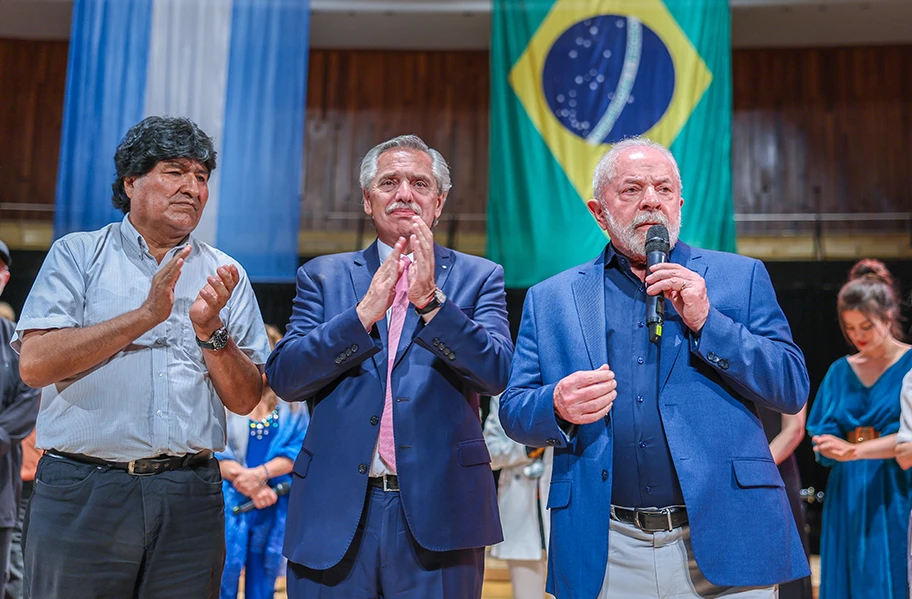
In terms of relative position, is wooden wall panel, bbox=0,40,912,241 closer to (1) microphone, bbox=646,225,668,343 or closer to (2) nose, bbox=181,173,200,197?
(2) nose, bbox=181,173,200,197

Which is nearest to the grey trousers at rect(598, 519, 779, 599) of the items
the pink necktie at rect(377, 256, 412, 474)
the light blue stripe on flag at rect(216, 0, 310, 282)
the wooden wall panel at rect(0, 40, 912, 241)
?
the pink necktie at rect(377, 256, 412, 474)

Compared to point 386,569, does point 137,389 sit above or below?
above

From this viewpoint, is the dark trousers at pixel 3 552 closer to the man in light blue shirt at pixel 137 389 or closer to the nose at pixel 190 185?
the man in light blue shirt at pixel 137 389

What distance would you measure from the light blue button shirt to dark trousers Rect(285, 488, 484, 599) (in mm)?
431

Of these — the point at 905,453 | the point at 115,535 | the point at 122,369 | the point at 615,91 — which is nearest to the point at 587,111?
the point at 615,91

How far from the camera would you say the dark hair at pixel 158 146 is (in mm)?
2195

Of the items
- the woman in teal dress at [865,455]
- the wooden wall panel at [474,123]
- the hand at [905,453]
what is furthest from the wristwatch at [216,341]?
the wooden wall panel at [474,123]

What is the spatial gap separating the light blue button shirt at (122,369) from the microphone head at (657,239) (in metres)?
1.17

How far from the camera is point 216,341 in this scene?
6.88ft

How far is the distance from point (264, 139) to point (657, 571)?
4768 millimetres

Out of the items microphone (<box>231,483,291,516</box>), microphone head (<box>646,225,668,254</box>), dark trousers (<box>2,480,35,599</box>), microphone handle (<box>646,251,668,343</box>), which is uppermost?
microphone head (<box>646,225,668,254</box>)

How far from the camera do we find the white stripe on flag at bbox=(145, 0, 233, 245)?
587cm

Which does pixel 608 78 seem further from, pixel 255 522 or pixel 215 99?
pixel 255 522

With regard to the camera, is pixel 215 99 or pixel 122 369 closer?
pixel 122 369
